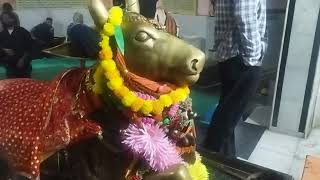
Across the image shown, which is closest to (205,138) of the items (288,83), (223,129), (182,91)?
(223,129)

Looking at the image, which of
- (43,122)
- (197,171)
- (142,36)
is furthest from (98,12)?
(197,171)

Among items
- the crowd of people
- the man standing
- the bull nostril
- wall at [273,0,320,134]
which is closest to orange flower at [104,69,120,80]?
the bull nostril

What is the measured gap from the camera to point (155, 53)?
56cm

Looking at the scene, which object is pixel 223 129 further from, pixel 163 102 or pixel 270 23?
pixel 163 102

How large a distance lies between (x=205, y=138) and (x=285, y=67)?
0.44 m

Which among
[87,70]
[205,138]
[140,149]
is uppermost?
[87,70]

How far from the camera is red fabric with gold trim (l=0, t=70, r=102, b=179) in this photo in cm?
57

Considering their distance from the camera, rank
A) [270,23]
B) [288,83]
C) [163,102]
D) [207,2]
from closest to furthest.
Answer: [163,102] → [207,2] → [270,23] → [288,83]

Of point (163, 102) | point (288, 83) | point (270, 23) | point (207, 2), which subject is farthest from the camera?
point (288, 83)

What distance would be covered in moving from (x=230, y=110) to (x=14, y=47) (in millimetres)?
662

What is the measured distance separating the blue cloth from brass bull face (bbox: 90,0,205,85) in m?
0.54

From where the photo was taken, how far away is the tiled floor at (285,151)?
1.33m

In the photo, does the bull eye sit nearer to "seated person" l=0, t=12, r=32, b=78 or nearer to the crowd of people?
the crowd of people

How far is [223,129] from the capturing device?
1256 mm
